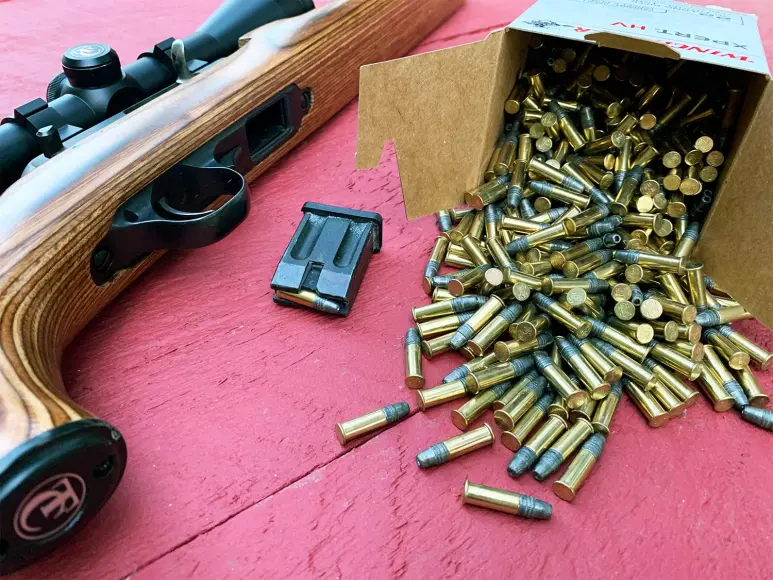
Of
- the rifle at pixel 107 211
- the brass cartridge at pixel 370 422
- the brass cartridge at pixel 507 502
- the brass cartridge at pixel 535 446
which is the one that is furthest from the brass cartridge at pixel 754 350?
the rifle at pixel 107 211

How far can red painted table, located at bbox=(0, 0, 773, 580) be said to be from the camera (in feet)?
2.62

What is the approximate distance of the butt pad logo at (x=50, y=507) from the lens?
604mm

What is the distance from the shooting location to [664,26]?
1097 mm

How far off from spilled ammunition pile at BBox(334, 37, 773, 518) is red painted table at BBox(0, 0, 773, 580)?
0.12ft

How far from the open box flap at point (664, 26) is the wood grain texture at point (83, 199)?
48cm

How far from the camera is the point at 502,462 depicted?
92 centimetres

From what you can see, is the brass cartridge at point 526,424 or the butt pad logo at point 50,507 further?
the brass cartridge at point 526,424

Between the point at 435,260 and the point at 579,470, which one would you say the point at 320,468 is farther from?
the point at 435,260

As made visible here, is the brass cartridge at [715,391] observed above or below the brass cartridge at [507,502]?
above

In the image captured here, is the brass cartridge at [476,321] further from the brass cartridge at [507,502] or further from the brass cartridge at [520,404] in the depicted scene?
the brass cartridge at [507,502]

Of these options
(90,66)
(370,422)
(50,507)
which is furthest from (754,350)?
(90,66)

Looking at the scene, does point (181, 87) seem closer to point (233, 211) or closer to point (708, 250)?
point (233, 211)

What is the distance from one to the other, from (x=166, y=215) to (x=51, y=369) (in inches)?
12.4

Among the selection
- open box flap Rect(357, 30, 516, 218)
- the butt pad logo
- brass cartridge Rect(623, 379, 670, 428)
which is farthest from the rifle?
brass cartridge Rect(623, 379, 670, 428)
